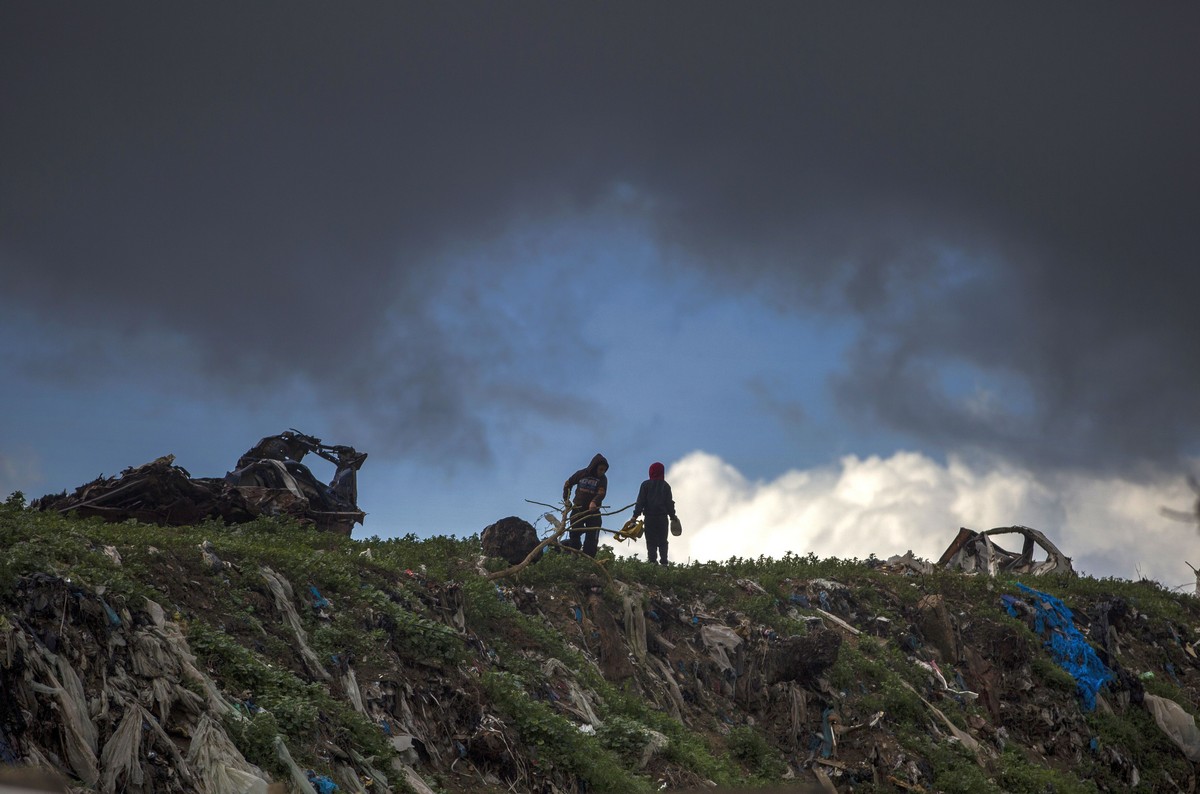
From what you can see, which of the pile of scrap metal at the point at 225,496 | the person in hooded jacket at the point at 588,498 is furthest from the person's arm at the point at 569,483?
the pile of scrap metal at the point at 225,496

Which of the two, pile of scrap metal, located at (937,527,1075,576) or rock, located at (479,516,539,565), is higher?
pile of scrap metal, located at (937,527,1075,576)

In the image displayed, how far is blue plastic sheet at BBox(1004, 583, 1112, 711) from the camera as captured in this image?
64.6ft

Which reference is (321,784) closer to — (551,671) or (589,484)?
(551,671)

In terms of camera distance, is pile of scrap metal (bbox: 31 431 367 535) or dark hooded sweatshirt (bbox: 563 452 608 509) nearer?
pile of scrap metal (bbox: 31 431 367 535)

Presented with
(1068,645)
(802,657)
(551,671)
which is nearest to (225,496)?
(551,671)

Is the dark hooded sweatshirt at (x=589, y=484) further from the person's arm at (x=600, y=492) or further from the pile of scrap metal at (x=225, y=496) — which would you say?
the pile of scrap metal at (x=225, y=496)

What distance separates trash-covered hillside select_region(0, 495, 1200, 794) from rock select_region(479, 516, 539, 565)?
0.36 metres

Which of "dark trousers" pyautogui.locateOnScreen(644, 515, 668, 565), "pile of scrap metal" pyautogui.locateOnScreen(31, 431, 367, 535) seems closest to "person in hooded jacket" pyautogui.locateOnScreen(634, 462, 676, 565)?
"dark trousers" pyautogui.locateOnScreen(644, 515, 668, 565)

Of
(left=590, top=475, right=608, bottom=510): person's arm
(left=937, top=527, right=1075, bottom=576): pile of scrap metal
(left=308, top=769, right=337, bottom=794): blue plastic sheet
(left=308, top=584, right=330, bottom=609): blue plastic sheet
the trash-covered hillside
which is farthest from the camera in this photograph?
(left=937, top=527, right=1075, bottom=576): pile of scrap metal

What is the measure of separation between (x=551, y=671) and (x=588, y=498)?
5.14 meters

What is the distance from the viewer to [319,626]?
41.2 ft

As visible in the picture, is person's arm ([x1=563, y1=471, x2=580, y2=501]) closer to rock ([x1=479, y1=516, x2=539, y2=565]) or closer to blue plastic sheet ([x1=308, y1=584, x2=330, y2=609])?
rock ([x1=479, y1=516, x2=539, y2=565])

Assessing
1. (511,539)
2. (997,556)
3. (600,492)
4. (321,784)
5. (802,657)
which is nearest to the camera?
(321,784)

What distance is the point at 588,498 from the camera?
19375 mm
